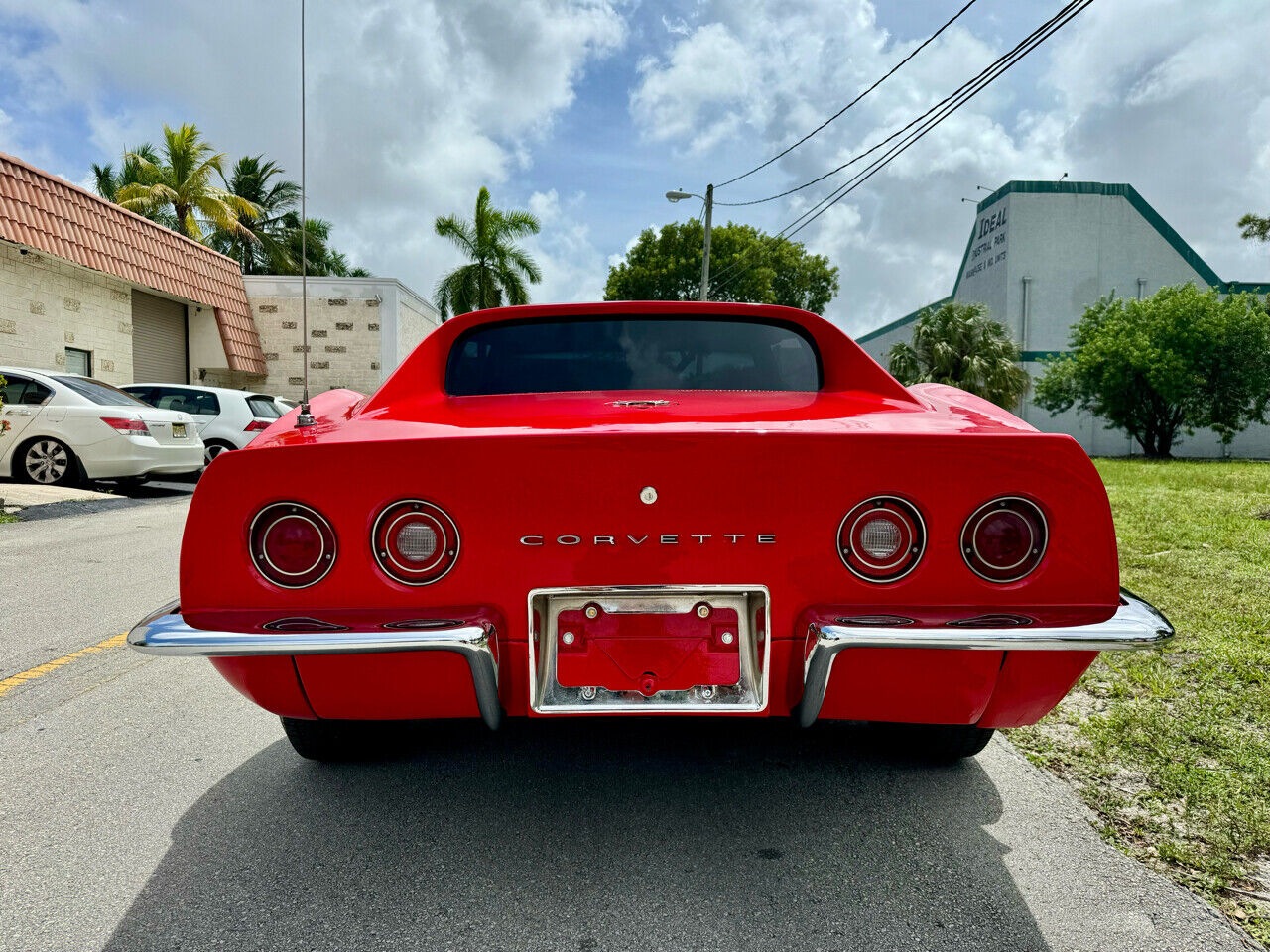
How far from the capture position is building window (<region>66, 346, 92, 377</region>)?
52.2 feet

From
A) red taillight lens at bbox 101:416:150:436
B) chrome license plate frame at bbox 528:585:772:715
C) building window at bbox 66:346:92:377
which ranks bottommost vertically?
chrome license plate frame at bbox 528:585:772:715

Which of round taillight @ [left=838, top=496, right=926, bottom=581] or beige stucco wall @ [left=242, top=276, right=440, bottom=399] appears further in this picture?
beige stucco wall @ [left=242, top=276, right=440, bottom=399]

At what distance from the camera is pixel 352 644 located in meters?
1.75

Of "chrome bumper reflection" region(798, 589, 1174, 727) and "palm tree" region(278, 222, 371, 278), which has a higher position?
"palm tree" region(278, 222, 371, 278)

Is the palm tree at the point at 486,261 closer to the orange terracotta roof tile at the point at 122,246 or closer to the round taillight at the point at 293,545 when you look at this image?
the orange terracotta roof tile at the point at 122,246

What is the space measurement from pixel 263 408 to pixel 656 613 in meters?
11.7

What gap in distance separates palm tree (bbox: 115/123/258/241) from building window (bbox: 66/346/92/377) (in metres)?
7.15

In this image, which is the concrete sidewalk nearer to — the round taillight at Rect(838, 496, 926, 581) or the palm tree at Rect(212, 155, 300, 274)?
the round taillight at Rect(838, 496, 926, 581)

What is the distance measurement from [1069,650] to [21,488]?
10988mm

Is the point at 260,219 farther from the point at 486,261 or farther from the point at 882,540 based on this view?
the point at 882,540

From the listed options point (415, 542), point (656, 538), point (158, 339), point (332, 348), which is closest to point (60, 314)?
point (158, 339)

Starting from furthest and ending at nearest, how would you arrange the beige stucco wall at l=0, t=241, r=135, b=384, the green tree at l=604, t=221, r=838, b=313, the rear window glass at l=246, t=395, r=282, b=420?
1. the green tree at l=604, t=221, r=838, b=313
2. the beige stucco wall at l=0, t=241, r=135, b=384
3. the rear window glass at l=246, t=395, r=282, b=420

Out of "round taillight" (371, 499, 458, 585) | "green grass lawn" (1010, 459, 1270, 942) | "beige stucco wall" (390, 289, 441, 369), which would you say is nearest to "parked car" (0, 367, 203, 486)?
"round taillight" (371, 499, 458, 585)

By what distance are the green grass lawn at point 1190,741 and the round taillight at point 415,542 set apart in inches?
74.7
